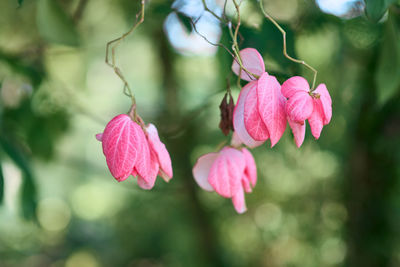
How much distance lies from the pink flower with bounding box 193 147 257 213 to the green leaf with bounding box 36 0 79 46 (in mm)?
384

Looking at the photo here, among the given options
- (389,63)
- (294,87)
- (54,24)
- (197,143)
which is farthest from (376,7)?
(197,143)

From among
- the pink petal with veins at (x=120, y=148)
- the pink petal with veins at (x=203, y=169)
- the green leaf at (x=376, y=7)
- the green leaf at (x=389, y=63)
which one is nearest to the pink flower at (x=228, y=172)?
the pink petal with veins at (x=203, y=169)

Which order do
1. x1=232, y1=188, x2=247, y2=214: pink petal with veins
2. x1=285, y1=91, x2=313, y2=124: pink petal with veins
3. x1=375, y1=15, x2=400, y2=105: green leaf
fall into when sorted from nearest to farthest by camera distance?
x1=285, y1=91, x2=313, y2=124: pink petal with veins, x1=232, y1=188, x2=247, y2=214: pink petal with veins, x1=375, y1=15, x2=400, y2=105: green leaf

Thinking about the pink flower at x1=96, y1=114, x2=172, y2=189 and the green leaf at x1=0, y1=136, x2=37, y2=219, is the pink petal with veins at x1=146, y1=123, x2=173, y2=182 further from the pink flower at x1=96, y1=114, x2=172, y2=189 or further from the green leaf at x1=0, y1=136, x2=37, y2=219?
the green leaf at x1=0, y1=136, x2=37, y2=219

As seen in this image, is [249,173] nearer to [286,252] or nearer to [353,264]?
[353,264]

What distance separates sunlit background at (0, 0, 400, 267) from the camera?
0.74 m

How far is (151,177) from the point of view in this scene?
15.4 inches

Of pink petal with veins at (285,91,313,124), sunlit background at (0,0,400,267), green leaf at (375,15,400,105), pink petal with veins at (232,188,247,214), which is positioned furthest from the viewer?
sunlit background at (0,0,400,267)

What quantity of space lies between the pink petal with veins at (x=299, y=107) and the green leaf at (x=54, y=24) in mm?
460

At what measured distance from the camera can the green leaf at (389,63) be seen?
1.97ft

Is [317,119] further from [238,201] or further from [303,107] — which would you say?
[238,201]

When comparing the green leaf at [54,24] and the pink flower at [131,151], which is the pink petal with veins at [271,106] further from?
the green leaf at [54,24]

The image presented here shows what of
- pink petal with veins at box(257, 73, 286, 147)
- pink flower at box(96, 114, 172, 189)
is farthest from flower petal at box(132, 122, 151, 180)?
pink petal with veins at box(257, 73, 286, 147)

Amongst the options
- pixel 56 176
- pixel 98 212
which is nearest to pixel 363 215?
pixel 98 212
